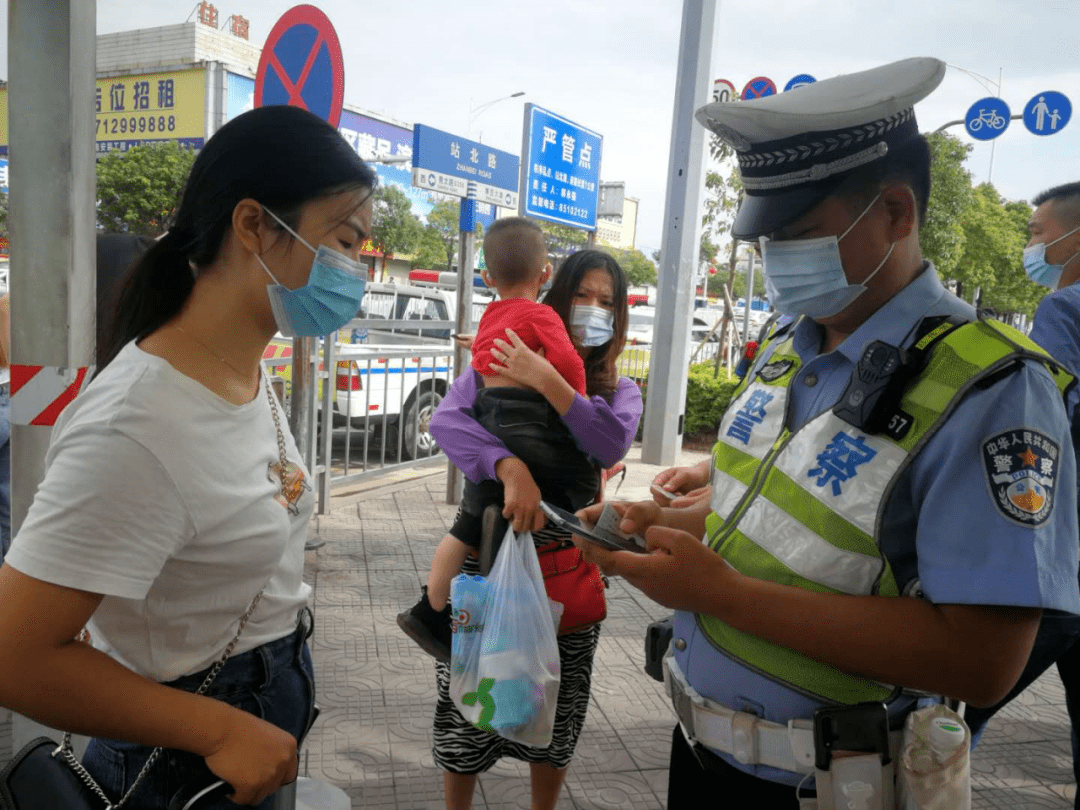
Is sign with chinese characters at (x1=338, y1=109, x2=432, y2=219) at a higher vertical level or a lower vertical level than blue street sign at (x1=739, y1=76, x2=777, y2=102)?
higher

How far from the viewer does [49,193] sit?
7.52 ft

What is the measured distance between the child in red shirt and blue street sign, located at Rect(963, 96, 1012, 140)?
11.9 m

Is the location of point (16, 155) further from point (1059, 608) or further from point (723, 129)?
point (1059, 608)

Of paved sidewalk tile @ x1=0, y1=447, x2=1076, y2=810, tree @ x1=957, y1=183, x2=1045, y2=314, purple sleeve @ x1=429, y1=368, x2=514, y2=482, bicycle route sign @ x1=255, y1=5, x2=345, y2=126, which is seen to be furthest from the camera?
tree @ x1=957, y1=183, x2=1045, y2=314

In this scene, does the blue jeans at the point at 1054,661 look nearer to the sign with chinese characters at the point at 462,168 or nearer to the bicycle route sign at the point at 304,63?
the bicycle route sign at the point at 304,63

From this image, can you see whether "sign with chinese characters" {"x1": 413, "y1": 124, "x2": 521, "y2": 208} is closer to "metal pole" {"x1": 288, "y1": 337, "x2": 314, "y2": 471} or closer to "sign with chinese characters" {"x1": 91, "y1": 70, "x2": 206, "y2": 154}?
"metal pole" {"x1": 288, "y1": 337, "x2": 314, "y2": 471}

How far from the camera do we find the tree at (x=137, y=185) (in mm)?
21578

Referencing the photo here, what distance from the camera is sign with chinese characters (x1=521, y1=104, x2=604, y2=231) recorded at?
283 inches

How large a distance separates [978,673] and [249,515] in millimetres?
1150

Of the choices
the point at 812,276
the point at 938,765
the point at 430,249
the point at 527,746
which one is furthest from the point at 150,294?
the point at 430,249

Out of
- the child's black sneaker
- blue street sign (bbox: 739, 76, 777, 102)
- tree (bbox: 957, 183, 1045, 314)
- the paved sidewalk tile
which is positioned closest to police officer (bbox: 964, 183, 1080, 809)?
the paved sidewalk tile

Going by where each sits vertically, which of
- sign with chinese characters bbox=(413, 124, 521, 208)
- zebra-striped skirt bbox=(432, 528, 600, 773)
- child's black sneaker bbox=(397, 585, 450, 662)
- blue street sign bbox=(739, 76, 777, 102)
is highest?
blue street sign bbox=(739, 76, 777, 102)

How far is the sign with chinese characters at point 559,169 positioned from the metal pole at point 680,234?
91 centimetres

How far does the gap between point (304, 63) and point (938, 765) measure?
4.26 meters
